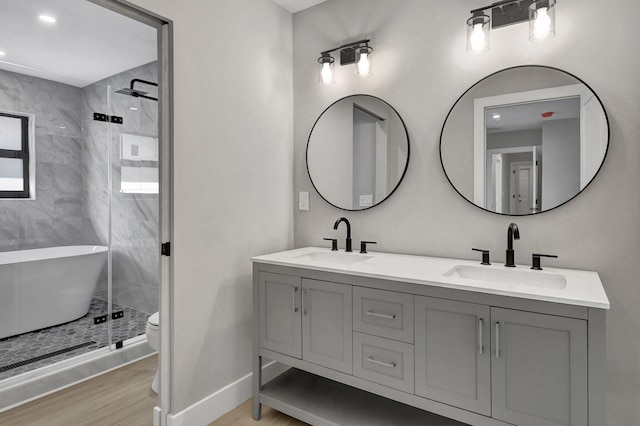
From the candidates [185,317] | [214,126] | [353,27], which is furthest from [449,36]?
[185,317]

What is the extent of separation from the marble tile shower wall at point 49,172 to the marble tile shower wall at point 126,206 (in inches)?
4.7

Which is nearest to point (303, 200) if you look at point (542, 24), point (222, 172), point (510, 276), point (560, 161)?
point (222, 172)

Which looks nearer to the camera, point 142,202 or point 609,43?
point 609,43

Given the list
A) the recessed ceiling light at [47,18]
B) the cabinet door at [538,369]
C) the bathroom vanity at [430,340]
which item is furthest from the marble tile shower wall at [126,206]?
the cabinet door at [538,369]

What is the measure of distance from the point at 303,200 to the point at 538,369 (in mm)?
1745

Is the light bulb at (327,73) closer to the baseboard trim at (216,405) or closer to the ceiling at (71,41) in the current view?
the ceiling at (71,41)

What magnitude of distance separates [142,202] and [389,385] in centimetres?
239

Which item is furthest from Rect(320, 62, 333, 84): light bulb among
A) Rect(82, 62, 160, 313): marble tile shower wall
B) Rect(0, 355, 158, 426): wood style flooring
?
Rect(0, 355, 158, 426): wood style flooring

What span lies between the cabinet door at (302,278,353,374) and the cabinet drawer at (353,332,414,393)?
5 centimetres

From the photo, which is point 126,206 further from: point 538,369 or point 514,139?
point 538,369

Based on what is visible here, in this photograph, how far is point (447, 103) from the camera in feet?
6.70

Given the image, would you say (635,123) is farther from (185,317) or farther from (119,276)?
(119,276)

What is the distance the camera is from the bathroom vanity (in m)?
1.25

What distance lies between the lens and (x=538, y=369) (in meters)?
1.30
